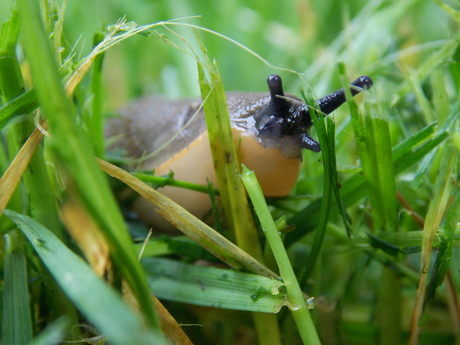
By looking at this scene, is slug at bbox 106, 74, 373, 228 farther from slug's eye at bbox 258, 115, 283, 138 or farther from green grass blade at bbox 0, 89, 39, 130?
green grass blade at bbox 0, 89, 39, 130

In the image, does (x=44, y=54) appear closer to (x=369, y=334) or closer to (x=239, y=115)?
(x=239, y=115)

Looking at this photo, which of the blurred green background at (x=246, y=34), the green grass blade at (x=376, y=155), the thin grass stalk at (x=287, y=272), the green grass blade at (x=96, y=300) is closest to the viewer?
the green grass blade at (x=96, y=300)

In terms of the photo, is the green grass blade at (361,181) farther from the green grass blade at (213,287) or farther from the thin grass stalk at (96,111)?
the thin grass stalk at (96,111)

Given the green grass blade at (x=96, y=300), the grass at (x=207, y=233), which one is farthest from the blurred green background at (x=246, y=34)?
the green grass blade at (x=96, y=300)

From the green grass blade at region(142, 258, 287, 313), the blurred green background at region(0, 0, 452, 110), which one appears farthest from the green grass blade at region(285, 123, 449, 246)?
the blurred green background at region(0, 0, 452, 110)

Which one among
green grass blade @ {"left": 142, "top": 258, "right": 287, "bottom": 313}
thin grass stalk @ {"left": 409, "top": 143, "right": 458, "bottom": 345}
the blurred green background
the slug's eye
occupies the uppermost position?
the blurred green background

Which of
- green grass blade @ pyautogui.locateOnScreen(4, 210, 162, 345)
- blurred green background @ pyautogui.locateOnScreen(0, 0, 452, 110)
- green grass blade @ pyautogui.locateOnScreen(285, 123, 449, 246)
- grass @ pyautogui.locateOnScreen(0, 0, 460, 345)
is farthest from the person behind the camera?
blurred green background @ pyautogui.locateOnScreen(0, 0, 452, 110)

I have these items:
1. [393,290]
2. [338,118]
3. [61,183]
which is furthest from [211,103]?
[338,118]
